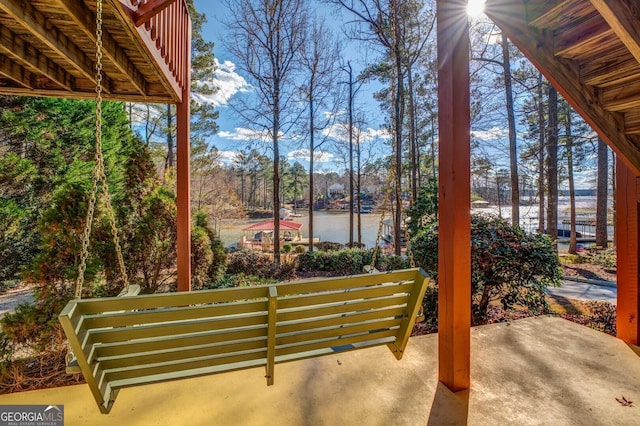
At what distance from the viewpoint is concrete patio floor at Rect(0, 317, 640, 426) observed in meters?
1.54

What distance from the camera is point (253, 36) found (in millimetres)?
8305

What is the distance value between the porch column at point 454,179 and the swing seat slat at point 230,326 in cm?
25

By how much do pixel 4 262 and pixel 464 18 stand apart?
10.7 m

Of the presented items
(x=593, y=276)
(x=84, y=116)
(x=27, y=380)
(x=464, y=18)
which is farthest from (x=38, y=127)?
(x=593, y=276)

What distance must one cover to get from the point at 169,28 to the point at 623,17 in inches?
141

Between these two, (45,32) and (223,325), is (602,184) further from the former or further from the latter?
(45,32)

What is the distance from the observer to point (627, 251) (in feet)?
7.73

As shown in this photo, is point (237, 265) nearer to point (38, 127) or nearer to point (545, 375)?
point (38, 127)

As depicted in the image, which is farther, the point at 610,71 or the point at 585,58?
the point at 585,58

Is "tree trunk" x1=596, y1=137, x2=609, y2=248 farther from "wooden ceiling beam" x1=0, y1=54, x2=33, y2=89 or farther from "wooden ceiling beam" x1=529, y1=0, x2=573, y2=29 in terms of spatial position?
"wooden ceiling beam" x1=0, y1=54, x2=33, y2=89

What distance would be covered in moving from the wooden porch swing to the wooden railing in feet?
2.16

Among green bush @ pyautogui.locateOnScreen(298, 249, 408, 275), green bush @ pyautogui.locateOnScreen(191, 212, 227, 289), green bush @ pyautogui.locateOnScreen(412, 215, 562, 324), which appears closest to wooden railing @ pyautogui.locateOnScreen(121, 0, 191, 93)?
green bush @ pyautogui.locateOnScreen(191, 212, 227, 289)

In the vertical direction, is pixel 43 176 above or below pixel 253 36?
below

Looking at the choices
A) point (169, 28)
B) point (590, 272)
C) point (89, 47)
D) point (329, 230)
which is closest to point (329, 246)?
point (329, 230)
